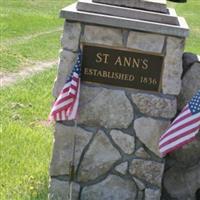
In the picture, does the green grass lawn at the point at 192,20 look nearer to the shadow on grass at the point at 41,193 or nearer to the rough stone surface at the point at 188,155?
the rough stone surface at the point at 188,155

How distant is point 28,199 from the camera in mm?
5633

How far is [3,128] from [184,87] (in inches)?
110

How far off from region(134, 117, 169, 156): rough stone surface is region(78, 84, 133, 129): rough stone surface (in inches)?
4.2

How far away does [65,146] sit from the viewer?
564 centimetres

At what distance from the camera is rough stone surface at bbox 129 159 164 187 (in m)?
5.66

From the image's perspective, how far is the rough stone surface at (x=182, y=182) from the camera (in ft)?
19.8

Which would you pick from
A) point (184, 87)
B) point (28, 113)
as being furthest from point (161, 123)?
point (28, 113)

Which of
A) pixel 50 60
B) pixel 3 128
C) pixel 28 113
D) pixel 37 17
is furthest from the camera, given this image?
pixel 37 17

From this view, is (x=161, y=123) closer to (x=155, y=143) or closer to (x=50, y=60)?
(x=155, y=143)

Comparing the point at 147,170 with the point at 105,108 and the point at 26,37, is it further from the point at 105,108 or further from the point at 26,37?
the point at 26,37

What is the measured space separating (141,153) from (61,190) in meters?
0.87

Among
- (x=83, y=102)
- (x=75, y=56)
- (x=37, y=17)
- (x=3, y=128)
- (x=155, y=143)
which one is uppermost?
(x=75, y=56)

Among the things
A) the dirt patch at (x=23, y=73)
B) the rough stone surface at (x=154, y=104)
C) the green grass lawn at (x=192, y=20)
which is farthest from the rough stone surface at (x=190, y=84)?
the green grass lawn at (x=192, y=20)

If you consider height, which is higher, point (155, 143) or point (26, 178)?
point (155, 143)
